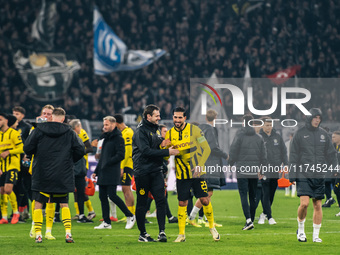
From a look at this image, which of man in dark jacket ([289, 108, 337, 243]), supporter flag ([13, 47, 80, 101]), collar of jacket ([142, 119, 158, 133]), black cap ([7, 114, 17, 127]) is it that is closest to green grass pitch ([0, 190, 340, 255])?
man in dark jacket ([289, 108, 337, 243])

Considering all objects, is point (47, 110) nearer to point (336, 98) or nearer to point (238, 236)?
point (238, 236)

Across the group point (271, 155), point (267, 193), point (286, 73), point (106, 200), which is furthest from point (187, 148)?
point (286, 73)

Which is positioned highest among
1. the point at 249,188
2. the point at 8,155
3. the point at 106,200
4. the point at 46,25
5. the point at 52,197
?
the point at 46,25

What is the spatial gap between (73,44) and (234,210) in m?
18.6

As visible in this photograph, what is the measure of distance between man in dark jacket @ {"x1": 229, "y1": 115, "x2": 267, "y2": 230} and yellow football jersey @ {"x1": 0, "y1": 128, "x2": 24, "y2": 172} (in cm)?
411

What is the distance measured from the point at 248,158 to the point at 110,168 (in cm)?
258

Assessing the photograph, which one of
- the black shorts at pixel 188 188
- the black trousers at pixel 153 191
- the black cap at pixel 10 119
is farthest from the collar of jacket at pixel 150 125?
the black cap at pixel 10 119

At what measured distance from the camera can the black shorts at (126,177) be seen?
12984 mm

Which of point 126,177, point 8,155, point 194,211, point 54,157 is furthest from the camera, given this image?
point 126,177

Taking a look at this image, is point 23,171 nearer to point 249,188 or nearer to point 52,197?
point 52,197

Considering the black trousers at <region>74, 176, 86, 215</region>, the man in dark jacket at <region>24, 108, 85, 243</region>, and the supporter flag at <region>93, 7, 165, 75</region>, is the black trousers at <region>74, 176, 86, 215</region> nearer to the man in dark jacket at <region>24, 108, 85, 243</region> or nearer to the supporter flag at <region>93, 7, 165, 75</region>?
the man in dark jacket at <region>24, 108, 85, 243</region>

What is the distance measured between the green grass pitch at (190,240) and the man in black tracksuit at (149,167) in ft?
1.29

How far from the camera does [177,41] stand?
111 ft

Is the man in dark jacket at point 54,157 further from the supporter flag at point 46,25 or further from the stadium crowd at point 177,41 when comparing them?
the supporter flag at point 46,25
